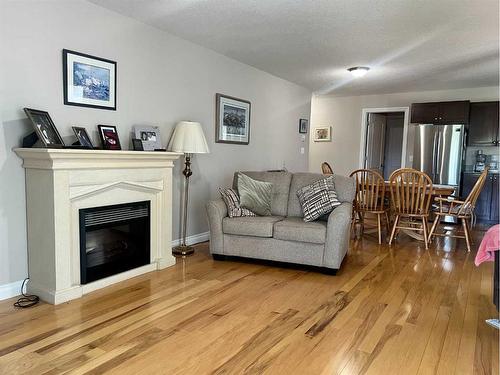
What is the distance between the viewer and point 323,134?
8.13m

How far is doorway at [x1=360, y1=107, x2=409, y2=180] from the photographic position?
25.1 ft

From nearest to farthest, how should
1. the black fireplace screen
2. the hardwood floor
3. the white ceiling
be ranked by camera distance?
the hardwood floor
the black fireplace screen
the white ceiling

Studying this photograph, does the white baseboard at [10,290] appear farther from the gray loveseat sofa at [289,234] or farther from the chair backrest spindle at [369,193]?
the chair backrest spindle at [369,193]

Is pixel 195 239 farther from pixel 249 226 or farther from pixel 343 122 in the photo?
pixel 343 122

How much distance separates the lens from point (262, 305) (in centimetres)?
267

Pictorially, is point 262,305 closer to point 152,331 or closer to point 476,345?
point 152,331

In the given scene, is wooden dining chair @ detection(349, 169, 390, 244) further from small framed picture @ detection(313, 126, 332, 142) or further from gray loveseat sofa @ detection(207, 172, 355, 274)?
small framed picture @ detection(313, 126, 332, 142)

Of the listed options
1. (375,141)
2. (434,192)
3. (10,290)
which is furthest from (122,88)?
(375,141)

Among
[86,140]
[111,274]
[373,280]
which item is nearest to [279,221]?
[373,280]

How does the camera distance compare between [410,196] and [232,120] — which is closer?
[410,196]

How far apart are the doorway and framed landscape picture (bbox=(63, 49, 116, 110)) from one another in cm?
559

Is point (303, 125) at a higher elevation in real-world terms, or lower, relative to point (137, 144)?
higher

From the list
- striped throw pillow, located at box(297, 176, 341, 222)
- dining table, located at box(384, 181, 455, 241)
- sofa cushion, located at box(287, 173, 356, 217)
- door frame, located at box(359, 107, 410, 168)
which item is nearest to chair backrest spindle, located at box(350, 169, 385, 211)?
dining table, located at box(384, 181, 455, 241)

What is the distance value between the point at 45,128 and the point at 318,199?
2.41m
